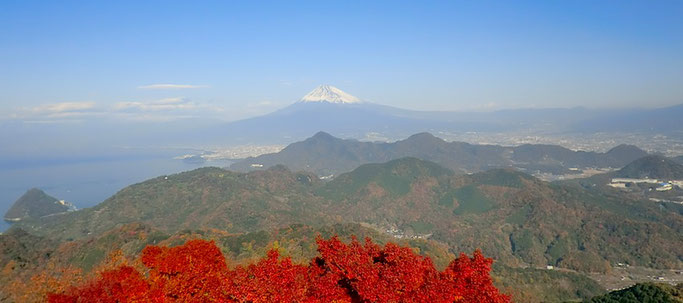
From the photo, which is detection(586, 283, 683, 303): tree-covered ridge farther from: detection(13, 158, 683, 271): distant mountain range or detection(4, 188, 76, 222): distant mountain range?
detection(4, 188, 76, 222): distant mountain range

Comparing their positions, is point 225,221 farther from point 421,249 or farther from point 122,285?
point 122,285

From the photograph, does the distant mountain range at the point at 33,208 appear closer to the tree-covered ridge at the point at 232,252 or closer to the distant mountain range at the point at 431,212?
the distant mountain range at the point at 431,212

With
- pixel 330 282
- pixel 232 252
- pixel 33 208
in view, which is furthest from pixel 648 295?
pixel 33 208

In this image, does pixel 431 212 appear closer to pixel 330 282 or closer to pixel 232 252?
pixel 232 252

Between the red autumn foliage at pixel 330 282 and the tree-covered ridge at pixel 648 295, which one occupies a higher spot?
the red autumn foliage at pixel 330 282

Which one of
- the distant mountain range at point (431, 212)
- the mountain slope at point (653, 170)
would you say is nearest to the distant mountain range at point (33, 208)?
the distant mountain range at point (431, 212)

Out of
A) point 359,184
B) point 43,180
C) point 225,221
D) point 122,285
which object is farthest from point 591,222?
point 43,180
